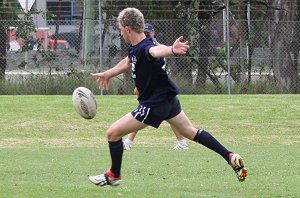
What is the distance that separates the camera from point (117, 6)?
2669cm

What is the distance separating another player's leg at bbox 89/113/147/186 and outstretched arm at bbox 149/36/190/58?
0.80m

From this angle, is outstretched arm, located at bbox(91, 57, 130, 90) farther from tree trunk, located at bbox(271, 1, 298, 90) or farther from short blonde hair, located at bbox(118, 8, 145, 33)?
tree trunk, located at bbox(271, 1, 298, 90)

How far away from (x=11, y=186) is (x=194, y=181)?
216cm

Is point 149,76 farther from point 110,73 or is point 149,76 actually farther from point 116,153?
point 116,153

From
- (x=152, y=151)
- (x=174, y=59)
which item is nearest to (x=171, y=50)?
(x=152, y=151)

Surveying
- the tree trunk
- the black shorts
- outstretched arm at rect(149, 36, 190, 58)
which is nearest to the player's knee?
the black shorts

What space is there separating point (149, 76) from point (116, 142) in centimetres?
79

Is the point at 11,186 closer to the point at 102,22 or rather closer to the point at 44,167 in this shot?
the point at 44,167

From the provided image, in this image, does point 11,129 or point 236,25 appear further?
point 236,25

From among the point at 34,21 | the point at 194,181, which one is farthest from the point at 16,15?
the point at 194,181

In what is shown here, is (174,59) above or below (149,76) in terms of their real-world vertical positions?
below

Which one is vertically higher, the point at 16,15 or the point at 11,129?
the point at 16,15

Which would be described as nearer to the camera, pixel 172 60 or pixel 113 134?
pixel 113 134

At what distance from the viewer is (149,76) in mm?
9648
